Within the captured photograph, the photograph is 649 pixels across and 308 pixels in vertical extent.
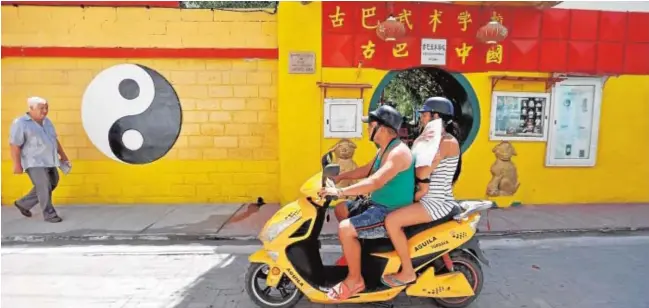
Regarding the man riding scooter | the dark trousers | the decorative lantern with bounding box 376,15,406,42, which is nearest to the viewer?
the man riding scooter

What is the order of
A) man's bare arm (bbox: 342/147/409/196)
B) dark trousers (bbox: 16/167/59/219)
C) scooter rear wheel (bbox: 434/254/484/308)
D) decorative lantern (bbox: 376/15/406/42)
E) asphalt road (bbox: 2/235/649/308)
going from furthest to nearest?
decorative lantern (bbox: 376/15/406/42) < dark trousers (bbox: 16/167/59/219) < asphalt road (bbox: 2/235/649/308) < scooter rear wheel (bbox: 434/254/484/308) < man's bare arm (bbox: 342/147/409/196)

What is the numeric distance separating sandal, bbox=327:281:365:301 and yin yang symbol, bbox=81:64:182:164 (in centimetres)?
494

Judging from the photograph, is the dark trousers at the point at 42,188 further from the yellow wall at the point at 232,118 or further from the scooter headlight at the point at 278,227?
the scooter headlight at the point at 278,227

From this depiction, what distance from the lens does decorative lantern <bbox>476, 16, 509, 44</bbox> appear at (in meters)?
6.48

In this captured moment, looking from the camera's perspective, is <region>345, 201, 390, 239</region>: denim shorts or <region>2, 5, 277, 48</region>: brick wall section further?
<region>2, 5, 277, 48</region>: brick wall section

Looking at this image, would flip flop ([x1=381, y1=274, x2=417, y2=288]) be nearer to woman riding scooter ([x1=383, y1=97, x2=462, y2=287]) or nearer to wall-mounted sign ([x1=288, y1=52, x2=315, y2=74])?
woman riding scooter ([x1=383, y1=97, x2=462, y2=287])

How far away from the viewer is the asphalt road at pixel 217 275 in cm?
367

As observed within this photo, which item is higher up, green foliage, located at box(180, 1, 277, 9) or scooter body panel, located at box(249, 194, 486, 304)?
green foliage, located at box(180, 1, 277, 9)

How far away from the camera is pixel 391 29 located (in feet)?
21.0

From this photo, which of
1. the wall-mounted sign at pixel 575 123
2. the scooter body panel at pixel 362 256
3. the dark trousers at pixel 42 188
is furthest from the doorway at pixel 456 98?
the dark trousers at pixel 42 188

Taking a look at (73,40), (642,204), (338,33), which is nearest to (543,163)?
(642,204)

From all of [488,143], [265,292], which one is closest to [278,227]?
[265,292]

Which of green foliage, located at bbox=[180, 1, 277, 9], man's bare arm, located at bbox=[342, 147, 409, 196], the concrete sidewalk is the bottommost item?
the concrete sidewalk

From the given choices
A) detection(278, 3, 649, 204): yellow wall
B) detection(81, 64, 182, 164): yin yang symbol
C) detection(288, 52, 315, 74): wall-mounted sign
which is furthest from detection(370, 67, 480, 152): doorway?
detection(81, 64, 182, 164): yin yang symbol
